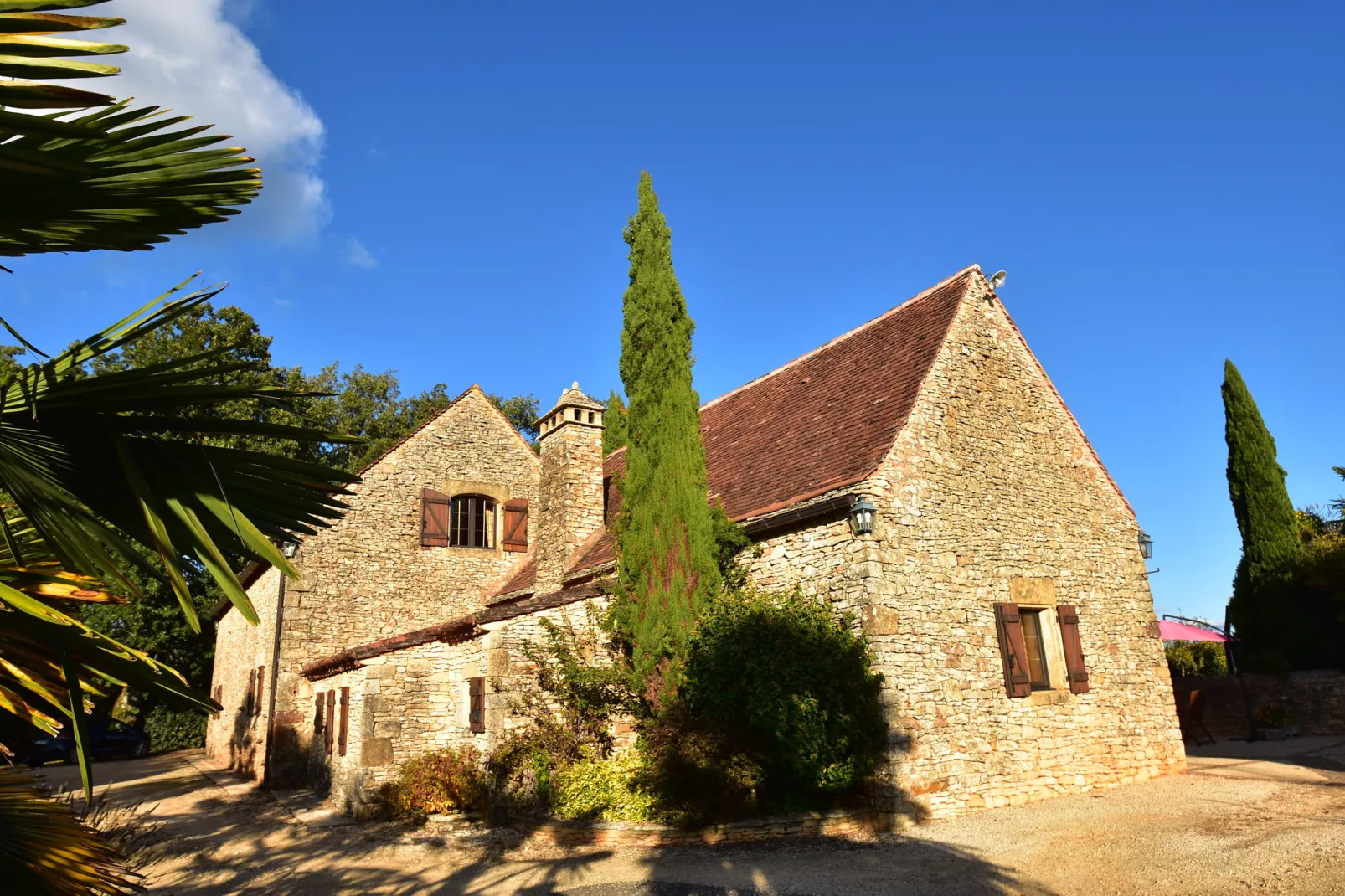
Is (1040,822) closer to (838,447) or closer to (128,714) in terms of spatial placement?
(838,447)

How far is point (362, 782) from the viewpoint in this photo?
11.3 meters

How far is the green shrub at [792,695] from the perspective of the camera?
8.94m

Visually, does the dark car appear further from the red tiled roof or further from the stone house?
the red tiled roof

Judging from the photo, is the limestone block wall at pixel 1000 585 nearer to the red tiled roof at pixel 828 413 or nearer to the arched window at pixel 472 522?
the red tiled roof at pixel 828 413

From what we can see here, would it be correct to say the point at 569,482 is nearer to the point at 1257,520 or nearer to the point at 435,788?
the point at 435,788

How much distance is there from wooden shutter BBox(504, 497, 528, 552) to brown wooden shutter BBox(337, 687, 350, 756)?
5.42 m

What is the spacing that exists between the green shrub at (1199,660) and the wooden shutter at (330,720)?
840 inches

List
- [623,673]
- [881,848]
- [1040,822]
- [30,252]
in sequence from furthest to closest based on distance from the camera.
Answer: [623,673], [1040,822], [881,848], [30,252]

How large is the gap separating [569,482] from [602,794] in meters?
6.36

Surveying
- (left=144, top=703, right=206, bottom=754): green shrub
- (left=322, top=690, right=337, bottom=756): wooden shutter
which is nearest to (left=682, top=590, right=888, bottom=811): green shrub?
(left=322, top=690, right=337, bottom=756): wooden shutter

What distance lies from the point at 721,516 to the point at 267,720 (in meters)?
9.31

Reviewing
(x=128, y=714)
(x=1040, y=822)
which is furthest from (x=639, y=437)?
(x=128, y=714)

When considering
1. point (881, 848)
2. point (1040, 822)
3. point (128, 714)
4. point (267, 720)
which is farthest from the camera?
point (128, 714)

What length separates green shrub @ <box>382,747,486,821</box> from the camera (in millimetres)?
11062
